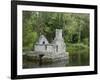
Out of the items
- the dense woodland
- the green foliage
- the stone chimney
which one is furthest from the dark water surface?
the stone chimney

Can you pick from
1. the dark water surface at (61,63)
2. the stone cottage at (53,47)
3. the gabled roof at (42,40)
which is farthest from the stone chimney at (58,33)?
the dark water surface at (61,63)

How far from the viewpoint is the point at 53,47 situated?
7.14ft

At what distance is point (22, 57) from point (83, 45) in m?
0.67

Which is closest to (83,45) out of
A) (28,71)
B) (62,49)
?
(62,49)

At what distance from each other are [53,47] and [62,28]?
0.72ft

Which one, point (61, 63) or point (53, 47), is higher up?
point (53, 47)

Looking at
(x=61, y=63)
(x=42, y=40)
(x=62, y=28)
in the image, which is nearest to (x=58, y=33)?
(x=62, y=28)

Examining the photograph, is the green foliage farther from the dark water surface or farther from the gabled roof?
the dark water surface

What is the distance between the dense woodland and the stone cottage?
4 cm

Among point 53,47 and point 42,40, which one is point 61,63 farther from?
point 42,40

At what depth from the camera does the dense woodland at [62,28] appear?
2106mm

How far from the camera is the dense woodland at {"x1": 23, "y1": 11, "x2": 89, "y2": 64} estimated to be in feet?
6.91

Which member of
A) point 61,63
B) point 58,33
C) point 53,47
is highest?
point 58,33

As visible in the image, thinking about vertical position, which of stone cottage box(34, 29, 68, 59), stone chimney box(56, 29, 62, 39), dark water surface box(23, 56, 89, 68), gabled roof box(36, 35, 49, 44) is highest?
stone chimney box(56, 29, 62, 39)
